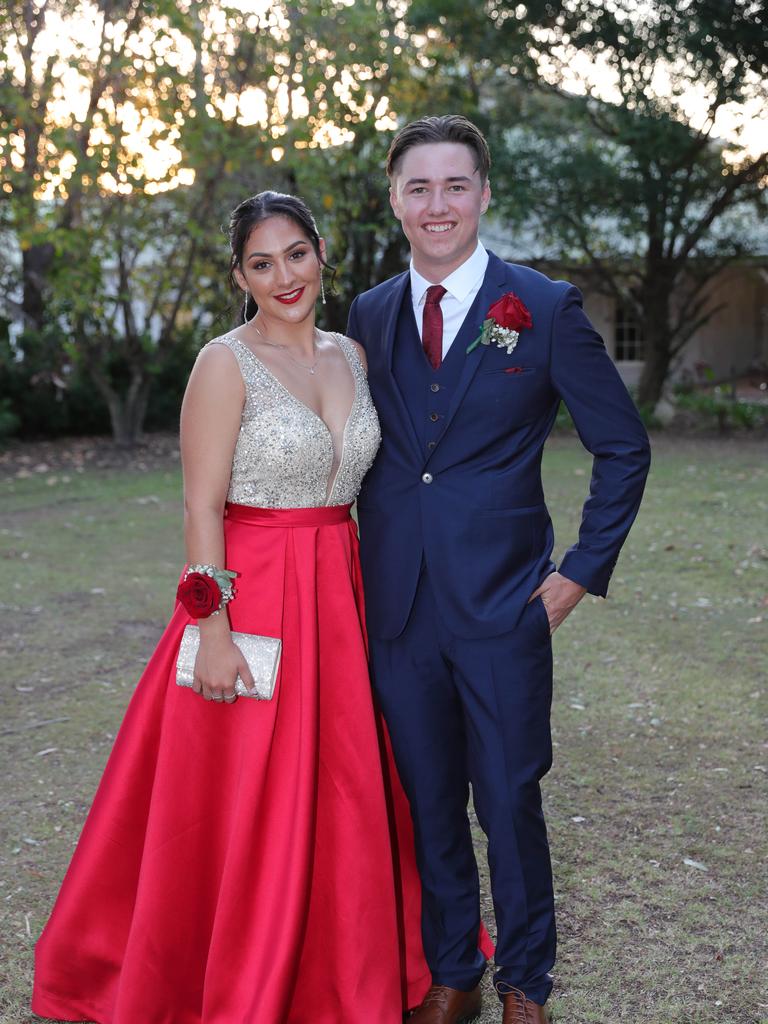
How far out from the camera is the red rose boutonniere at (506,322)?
9.52 ft

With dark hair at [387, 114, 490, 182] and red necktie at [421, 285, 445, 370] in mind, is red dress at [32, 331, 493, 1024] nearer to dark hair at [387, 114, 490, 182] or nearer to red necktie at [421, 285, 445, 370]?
red necktie at [421, 285, 445, 370]

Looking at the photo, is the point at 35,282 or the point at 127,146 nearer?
the point at 127,146

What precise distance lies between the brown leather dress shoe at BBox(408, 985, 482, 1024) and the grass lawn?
0.10 metres

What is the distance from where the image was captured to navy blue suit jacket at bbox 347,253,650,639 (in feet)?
9.68

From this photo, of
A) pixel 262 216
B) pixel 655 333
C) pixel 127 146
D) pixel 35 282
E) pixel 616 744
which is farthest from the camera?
pixel 655 333

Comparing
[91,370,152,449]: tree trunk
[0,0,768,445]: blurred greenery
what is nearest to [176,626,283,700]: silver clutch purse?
[0,0,768,445]: blurred greenery

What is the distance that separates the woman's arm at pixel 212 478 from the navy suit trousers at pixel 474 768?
1.43 ft

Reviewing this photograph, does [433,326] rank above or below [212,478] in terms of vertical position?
above

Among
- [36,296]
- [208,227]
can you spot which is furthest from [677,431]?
[36,296]

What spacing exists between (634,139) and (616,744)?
13509 millimetres

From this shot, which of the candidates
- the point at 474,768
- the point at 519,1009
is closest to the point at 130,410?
the point at 474,768

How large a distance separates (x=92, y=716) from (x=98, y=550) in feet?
15.6

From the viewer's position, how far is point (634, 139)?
16875mm

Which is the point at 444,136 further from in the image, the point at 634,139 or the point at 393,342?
the point at 634,139
